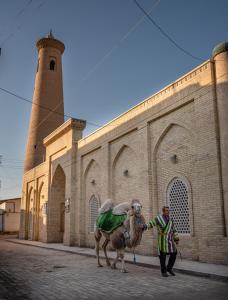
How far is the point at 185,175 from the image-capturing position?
12.3m

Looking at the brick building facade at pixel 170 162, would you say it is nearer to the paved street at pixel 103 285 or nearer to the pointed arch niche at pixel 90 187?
the pointed arch niche at pixel 90 187

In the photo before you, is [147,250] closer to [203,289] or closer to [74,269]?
[74,269]

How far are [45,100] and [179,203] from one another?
70.2ft

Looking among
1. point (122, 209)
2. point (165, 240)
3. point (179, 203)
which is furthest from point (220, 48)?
point (165, 240)

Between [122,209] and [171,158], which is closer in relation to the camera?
[122,209]

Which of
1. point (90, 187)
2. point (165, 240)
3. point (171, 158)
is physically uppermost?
point (171, 158)

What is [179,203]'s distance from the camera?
1249 centimetres

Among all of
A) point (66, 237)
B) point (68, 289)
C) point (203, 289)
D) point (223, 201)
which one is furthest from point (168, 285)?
point (66, 237)

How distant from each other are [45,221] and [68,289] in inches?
707

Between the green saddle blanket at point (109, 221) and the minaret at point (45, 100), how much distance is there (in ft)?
67.7

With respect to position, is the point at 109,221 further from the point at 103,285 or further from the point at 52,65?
the point at 52,65

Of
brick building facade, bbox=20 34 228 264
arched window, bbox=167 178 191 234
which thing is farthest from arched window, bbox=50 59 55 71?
arched window, bbox=167 178 191 234

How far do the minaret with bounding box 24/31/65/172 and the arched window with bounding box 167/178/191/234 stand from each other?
1934cm

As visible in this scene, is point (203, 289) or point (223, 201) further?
point (223, 201)
